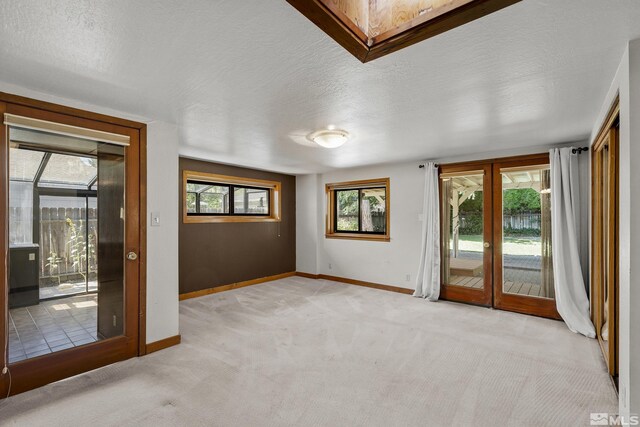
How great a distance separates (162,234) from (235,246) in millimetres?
2565

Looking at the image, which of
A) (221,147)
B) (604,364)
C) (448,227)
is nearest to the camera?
(604,364)

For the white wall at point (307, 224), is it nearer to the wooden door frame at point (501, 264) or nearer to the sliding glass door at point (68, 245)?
the wooden door frame at point (501, 264)

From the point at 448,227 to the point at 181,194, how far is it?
13.7ft

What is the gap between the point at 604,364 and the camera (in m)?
2.76

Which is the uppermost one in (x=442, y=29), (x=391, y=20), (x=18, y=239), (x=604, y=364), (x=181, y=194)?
(x=391, y=20)

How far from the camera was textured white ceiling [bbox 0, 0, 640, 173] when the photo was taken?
1451 mm

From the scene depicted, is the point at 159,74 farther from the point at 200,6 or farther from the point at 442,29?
the point at 442,29

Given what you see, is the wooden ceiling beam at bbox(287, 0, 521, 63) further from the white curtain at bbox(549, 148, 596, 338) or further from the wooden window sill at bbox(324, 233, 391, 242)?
the wooden window sill at bbox(324, 233, 391, 242)

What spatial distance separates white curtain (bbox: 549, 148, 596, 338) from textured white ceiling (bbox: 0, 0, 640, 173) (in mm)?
602

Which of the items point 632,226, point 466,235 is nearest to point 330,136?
point 632,226

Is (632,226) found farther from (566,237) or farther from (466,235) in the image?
(466,235)

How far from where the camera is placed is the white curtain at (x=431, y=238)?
16.0ft

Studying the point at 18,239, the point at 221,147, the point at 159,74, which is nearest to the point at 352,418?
the point at 159,74

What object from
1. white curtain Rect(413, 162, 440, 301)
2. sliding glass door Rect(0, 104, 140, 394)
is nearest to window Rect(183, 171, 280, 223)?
sliding glass door Rect(0, 104, 140, 394)
